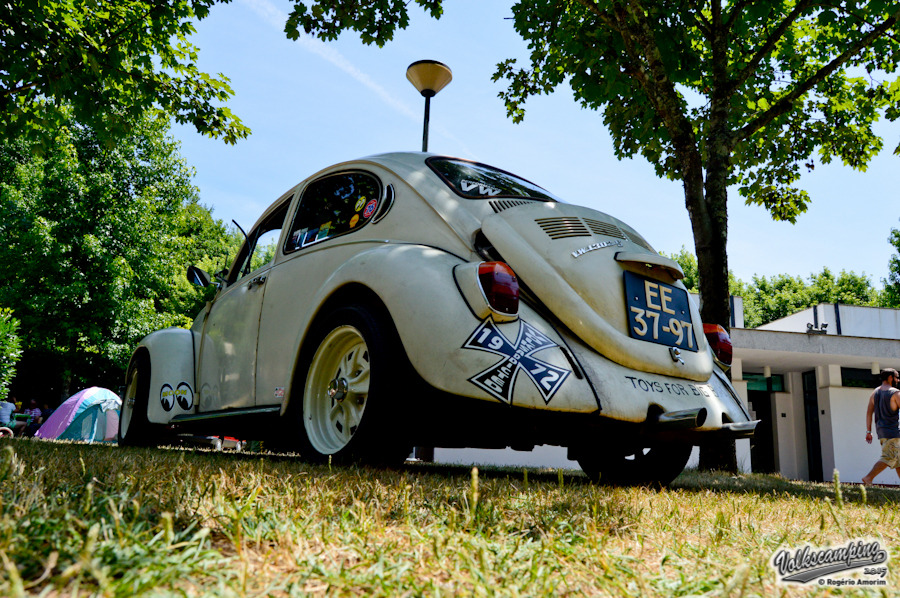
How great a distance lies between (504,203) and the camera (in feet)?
13.1

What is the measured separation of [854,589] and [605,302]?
208 cm

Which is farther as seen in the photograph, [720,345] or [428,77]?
[428,77]

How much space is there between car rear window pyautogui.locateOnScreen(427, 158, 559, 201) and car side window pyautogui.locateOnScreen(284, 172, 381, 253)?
46cm

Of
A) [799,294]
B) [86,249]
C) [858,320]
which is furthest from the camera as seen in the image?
[799,294]

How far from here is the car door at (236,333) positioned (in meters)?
4.68

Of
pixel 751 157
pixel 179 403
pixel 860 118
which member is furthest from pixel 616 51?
pixel 179 403

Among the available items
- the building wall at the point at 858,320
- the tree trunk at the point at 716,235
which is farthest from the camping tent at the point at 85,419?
the building wall at the point at 858,320

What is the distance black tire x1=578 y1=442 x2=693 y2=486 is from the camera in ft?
13.4

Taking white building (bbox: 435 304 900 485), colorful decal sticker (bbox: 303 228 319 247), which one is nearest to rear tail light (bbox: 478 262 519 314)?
colorful decal sticker (bbox: 303 228 319 247)

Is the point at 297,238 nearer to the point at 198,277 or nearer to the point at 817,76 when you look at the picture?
the point at 198,277

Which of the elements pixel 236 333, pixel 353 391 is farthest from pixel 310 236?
pixel 353 391

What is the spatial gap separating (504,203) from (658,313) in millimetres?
1133

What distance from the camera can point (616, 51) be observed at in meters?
9.23

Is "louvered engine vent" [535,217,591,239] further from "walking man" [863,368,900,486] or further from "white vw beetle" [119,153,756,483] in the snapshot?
"walking man" [863,368,900,486]
